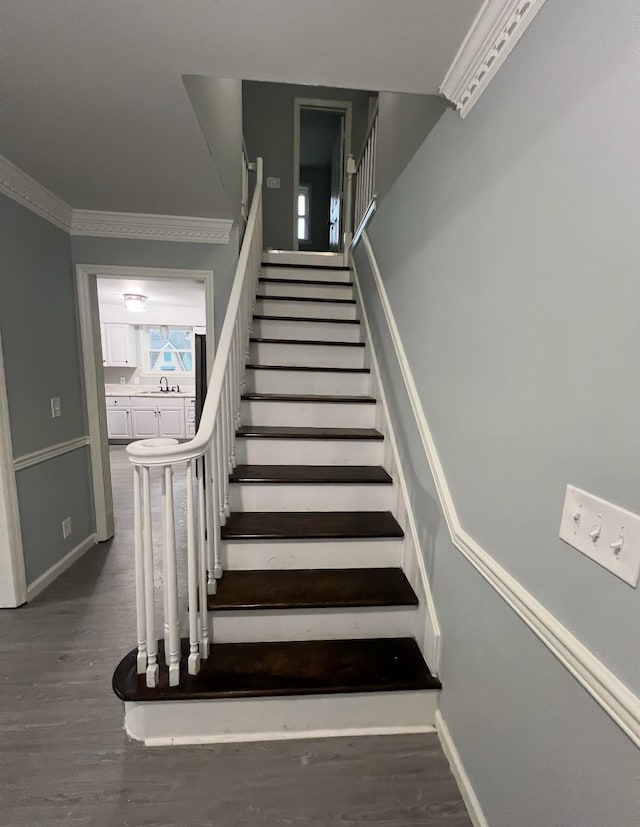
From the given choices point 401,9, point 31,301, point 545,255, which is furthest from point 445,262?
point 31,301

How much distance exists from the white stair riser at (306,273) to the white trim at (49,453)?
6.46ft

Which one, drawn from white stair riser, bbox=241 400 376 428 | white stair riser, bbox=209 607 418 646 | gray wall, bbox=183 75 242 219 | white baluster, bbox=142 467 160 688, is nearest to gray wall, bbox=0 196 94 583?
gray wall, bbox=183 75 242 219

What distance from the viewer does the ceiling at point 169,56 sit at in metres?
1.01

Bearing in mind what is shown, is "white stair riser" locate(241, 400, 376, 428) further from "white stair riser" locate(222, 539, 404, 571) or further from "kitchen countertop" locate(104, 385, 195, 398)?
"kitchen countertop" locate(104, 385, 195, 398)

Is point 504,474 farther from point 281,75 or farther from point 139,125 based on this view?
point 139,125

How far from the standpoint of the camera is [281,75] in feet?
4.24

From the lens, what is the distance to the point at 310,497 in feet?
6.15

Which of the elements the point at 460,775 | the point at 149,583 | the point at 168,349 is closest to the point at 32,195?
the point at 149,583

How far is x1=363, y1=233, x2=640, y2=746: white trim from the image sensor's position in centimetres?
64

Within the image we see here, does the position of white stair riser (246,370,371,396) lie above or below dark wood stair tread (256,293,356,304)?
below

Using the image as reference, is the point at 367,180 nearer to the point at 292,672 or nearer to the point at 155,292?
the point at 155,292

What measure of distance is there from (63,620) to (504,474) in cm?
231

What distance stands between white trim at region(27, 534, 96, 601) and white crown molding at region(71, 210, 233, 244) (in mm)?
2157

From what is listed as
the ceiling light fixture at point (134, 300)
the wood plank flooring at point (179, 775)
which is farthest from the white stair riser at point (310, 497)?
the ceiling light fixture at point (134, 300)
